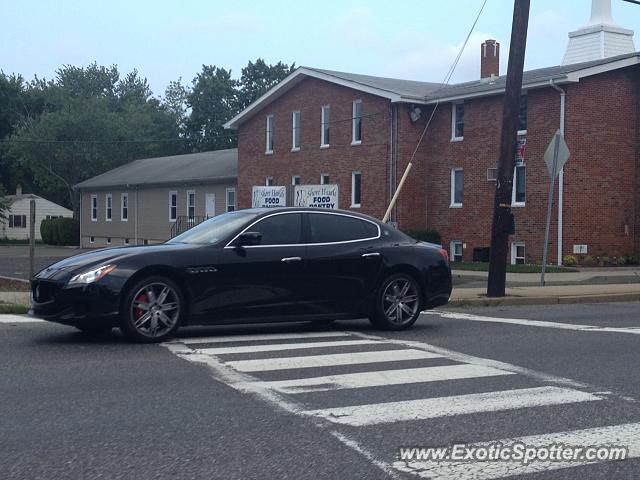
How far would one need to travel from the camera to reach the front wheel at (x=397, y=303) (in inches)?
447

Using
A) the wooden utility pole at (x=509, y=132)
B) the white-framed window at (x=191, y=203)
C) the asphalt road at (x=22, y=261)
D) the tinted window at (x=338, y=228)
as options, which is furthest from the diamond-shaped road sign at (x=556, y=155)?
the white-framed window at (x=191, y=203)

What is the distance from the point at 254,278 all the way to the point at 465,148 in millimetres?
22797

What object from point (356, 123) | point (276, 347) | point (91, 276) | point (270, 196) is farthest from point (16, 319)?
point (356, 123)

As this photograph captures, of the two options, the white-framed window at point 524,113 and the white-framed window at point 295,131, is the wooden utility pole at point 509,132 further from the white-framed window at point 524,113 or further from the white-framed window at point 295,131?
the white-framed window at point 295,131

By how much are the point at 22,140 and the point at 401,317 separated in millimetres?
51587

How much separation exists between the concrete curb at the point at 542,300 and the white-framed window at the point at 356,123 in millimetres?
18919

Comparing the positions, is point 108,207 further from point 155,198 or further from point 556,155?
point 556,155

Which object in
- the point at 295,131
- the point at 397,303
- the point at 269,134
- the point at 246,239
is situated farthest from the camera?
the point at 269,134

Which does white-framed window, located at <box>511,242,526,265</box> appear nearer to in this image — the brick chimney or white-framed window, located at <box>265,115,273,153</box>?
the brick chimney

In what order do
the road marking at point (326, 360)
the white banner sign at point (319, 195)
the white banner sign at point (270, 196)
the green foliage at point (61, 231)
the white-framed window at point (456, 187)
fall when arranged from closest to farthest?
the road marking at point (326, 360) → the white banner sign at point (319, 195) → the white banner sign at point (270, 196) → the white-framed window at point (456, 187) → the green foliage at point (61, 231)

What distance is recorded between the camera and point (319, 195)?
20.8 metres

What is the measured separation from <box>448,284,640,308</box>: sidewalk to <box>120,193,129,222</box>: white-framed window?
36.6 metres

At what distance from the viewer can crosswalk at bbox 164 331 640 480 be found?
5.88 metres

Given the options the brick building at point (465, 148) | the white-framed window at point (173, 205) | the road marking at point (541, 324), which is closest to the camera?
the road marking at point (541, 324)
